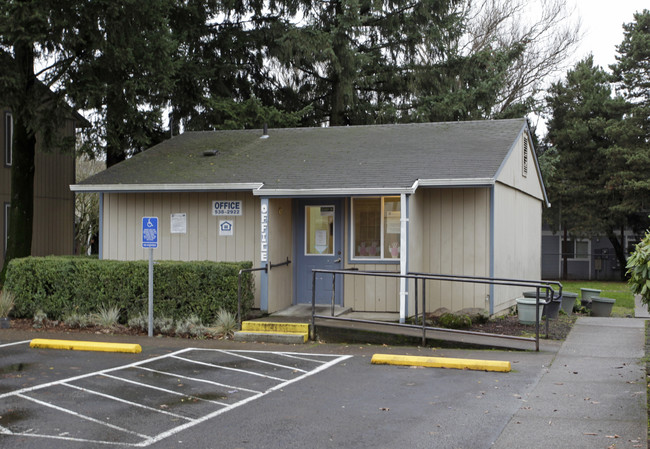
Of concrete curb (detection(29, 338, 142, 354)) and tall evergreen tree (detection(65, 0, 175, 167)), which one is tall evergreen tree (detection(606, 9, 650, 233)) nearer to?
tall evergreen tree (detection(65, 0, 175, 167))

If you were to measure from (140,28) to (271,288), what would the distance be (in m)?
7.98

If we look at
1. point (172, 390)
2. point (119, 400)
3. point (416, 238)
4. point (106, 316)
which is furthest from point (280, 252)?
point (119, 400)

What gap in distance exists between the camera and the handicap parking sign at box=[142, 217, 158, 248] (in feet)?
38.4

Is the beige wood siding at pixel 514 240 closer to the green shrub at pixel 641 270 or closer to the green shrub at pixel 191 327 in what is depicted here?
the green shrub at pixel 191 327

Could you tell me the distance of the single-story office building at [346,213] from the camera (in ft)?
42.3

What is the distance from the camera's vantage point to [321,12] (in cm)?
2633

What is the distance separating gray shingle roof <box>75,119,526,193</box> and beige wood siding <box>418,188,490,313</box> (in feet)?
2.17

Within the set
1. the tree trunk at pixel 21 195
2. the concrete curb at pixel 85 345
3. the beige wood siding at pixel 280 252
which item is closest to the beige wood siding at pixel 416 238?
the beige wood siding at pixel 280 252

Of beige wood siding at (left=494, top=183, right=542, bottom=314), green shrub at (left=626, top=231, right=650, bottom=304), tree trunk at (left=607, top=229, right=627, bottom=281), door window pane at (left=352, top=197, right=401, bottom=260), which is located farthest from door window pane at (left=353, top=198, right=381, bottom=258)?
tree trunk at (left=607, top=229, right=627, bottom=281)

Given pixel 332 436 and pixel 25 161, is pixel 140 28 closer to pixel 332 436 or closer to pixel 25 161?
pixel 25 161

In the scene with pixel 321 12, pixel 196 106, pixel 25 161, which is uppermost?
pixel 321 12

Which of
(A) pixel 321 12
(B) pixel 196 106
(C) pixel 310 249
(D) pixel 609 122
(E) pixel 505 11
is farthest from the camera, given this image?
(D) pixel 609 122

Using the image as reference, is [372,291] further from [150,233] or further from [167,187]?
[167,187]

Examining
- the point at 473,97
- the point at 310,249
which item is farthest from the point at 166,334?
the point at 473,97
